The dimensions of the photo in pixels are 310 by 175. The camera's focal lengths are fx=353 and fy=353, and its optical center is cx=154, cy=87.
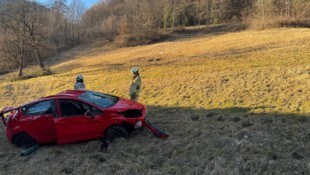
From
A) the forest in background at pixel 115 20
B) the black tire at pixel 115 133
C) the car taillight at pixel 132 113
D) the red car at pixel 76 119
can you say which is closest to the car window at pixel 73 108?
the red car at pixel 76 119

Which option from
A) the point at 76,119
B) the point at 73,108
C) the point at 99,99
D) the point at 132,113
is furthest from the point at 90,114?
the point at 132,113

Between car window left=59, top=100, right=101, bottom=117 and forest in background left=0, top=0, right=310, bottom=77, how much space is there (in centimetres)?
2493

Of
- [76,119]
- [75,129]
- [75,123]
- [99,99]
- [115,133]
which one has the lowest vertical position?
[115,133]

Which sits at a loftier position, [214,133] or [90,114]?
[90,114]

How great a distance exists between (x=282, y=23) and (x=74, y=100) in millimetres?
33750

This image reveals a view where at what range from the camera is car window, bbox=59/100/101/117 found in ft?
33.5

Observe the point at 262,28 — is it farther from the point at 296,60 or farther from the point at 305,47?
the point at 296,60

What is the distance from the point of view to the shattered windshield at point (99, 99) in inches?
411

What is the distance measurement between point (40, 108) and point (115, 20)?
196 ft

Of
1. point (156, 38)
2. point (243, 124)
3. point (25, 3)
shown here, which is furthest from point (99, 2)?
point (243, 124)

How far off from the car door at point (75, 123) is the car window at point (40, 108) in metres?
0.31

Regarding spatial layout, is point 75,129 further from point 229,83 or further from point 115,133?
point 229,83

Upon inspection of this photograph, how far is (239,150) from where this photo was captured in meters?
8.46

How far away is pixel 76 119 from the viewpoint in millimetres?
10125
